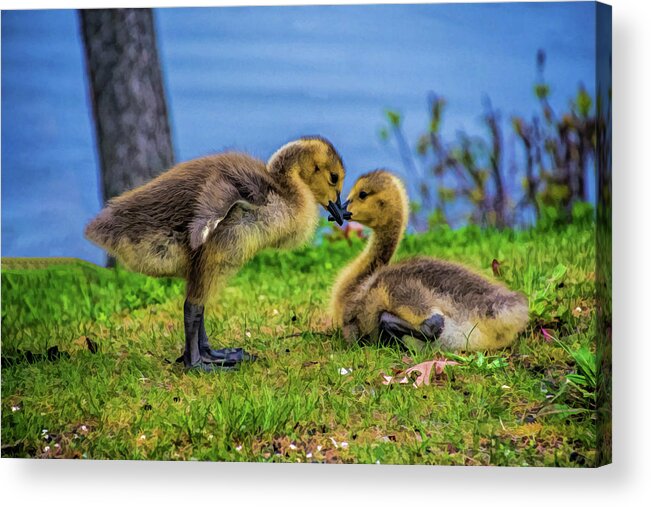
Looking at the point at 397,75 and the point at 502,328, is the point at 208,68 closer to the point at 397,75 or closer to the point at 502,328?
the point at 397,75

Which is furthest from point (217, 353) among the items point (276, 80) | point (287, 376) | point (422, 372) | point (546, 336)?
point (546, 336)

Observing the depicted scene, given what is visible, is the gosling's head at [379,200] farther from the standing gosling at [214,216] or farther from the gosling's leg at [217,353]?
the gosling's leg at [217,353]

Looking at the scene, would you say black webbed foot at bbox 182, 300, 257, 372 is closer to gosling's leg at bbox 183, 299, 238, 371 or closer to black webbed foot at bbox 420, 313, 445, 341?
gosling's leg at bbox 183, 299, 238, 371

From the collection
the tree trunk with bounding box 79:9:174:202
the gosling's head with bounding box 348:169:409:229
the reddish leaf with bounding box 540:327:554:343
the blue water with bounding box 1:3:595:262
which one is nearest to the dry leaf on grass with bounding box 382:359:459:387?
the reddish leaf with bounding box 540:327:554:343

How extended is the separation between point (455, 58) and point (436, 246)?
29.3 inches

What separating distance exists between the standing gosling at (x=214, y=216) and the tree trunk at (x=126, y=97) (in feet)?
0.44

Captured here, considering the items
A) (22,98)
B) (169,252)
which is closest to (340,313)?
(169,252)

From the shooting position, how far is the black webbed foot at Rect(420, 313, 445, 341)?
4605 millimetres

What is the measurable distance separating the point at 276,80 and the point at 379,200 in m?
0.63

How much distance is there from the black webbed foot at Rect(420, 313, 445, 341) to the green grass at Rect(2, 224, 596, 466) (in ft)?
0.26

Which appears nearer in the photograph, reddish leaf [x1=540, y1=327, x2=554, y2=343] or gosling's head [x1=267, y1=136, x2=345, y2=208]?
reddish leaf [x1=540, y1=327, x2=554, y2=343]

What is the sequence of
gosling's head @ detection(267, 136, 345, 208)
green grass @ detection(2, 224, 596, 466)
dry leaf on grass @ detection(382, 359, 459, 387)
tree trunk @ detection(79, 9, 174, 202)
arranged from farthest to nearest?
1. tree trunk @ detection(79, 9, 174, 202)
2. gosling's head @ detection(267, 136, 345, 208)
3. dry leaf on grass @ detection(382, 359, 459, 387)
4. green grass @ detection(2, 224, 596, 466)

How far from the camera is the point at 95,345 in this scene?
491 cm

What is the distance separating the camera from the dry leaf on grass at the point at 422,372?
455 centimetres
